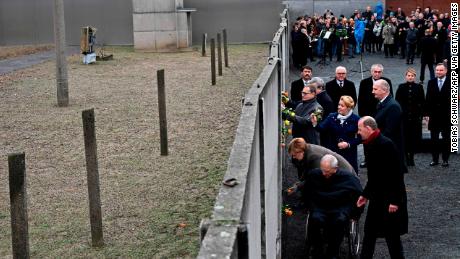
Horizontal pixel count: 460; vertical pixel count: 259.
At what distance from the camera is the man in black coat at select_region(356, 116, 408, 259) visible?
802cm

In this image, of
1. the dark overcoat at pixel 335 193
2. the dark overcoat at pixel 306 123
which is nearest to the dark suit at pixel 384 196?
the dark overcoat at pixel 335 193

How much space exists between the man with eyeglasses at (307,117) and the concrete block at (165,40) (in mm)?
20540

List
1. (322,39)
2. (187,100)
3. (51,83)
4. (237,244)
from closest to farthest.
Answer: (237,244) < (187,100) < (51,83) < (322,39)

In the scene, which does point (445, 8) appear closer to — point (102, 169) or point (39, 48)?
point (39, 48)

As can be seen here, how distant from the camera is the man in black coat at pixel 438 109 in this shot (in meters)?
12.8

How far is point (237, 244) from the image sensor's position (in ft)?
10.8

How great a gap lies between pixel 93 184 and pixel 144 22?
2327cm

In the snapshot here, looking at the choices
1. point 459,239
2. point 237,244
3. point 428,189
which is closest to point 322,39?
point 428,189

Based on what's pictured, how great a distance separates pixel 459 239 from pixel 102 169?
493 cm

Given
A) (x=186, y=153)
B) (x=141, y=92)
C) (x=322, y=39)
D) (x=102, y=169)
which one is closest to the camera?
(x=102, y=169)

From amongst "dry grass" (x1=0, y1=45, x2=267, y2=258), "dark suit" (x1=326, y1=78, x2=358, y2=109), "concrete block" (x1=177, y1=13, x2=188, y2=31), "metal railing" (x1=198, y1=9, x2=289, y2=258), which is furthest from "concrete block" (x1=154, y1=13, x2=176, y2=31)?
"metal railing" (x1=198, y1=9, x2=289, y2=258)

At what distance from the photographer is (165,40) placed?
1226 inches

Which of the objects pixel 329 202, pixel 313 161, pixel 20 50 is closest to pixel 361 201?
pixel 329 202

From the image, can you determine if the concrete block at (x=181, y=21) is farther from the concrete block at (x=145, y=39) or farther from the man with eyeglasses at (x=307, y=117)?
the man with eyeglasses at (x=307, y=117)
